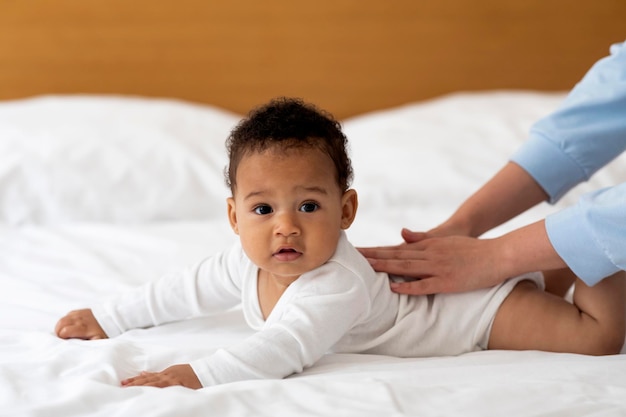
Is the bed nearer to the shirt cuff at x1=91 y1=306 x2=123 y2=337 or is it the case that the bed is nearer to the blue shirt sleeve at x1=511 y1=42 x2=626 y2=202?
the shirt cuff at x1=91 y1=306 x2=123 y2=337

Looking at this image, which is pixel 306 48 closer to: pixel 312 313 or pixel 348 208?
pixel 348 208

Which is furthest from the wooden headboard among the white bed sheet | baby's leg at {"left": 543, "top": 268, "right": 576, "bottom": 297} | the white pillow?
baby's leg at {"left": 543, "top": 268, "right": 576, "bottom": 297}

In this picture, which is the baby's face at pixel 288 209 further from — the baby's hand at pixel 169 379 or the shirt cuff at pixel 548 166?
the shirt cuff at pixel 548 166

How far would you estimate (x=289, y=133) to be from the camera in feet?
3.45

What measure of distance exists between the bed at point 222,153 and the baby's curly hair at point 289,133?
10.6 inches

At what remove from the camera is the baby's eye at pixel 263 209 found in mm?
1066

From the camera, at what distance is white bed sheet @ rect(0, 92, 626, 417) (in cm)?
91

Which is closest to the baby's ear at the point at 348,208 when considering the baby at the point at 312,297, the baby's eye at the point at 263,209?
the baby at the point at 312,297

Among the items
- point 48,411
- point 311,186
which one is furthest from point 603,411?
point 48,411

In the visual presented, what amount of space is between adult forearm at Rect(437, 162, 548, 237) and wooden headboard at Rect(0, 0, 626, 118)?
115cm

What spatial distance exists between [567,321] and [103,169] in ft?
3.91

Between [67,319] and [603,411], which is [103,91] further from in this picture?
[603,411]

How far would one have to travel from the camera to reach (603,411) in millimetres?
883

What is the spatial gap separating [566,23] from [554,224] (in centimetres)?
154
